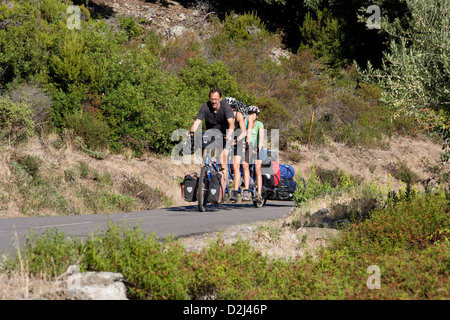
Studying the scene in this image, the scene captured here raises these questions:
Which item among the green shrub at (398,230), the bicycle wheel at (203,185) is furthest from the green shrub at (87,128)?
the green shrub at (398,230)

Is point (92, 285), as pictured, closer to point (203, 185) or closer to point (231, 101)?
point (203, 185)

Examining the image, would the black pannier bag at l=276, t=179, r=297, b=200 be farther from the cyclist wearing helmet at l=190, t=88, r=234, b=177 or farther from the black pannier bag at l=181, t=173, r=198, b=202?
the cyclist wearing helmet at l=190, t=88, r=234, b=177

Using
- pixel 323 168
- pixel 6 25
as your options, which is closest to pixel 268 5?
pixel 323 168

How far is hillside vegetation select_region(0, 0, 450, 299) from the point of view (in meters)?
5.77

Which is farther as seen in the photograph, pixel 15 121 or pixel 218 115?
pixel 15 121

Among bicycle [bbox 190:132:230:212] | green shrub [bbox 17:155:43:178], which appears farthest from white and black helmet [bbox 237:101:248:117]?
green shrub [bbox 17:155:43:178]

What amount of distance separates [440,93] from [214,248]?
13.6 feet

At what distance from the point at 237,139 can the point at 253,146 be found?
38.0 inches

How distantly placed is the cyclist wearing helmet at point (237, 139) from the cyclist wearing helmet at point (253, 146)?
263mm

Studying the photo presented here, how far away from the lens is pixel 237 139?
11.0 meters

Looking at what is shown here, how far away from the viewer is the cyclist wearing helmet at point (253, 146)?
38.2 feet

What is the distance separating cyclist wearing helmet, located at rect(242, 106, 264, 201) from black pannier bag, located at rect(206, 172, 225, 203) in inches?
35.6

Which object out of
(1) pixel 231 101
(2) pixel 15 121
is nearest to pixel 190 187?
(1) pixel 231 101
